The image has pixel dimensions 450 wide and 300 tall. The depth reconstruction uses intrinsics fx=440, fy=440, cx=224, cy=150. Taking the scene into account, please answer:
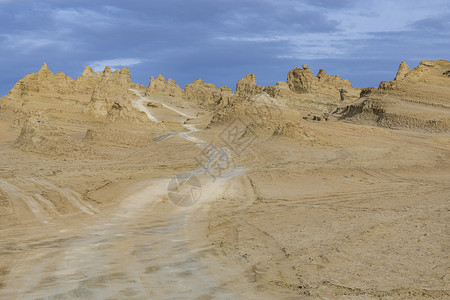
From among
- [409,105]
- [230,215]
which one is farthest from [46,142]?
[409,105]

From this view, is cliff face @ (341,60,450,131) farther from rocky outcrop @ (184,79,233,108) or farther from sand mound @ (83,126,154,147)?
rocky outcrop @ (184,79,233,108)

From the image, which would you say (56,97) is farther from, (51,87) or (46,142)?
(46,142)

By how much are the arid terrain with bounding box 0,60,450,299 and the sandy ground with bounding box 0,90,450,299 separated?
0.10 ft

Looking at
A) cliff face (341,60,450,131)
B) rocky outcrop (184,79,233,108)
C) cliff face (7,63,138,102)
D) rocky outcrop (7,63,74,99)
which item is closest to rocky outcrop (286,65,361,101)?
cliff face (341,60,450,131)

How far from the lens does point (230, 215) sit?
9797 mm

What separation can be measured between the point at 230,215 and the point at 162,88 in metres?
79.5

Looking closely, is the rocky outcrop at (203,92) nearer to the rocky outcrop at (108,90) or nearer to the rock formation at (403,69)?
the rocky outcrop at (108,90)

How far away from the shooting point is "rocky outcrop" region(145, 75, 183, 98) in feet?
280

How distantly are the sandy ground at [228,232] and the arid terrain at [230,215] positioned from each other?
0.03 m

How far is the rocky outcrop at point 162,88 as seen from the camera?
8528 centimetres

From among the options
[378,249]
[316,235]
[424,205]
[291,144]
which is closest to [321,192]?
[424,205]

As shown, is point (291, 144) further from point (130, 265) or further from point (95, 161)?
point (130, 265)

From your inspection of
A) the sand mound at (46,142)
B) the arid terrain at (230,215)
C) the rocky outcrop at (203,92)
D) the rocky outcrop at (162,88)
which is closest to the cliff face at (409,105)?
the arid terrain at (230,215)

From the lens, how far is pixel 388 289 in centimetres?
471
